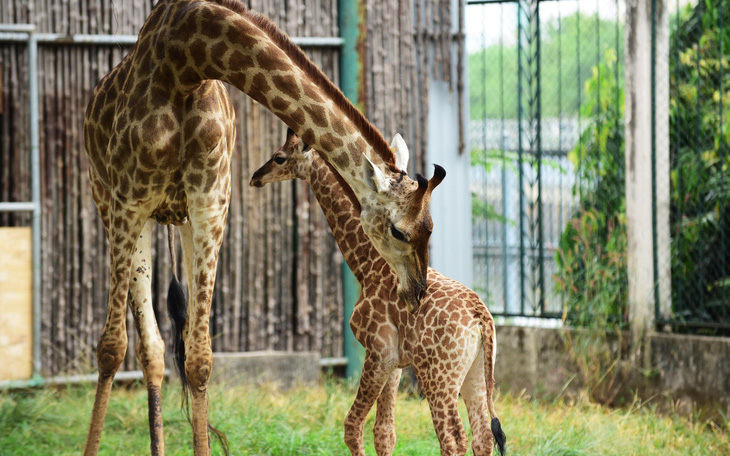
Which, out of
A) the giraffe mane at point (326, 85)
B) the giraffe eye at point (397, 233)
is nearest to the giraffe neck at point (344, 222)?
the giraffe mane at point (326, 85)

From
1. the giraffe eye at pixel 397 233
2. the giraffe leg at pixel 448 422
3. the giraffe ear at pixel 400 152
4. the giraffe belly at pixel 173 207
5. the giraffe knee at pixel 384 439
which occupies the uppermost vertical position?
the giraffe ear at pixel 400 152

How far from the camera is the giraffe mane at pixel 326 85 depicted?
3137 mm

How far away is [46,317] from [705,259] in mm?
5087

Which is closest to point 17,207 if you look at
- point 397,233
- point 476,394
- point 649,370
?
point 476,394

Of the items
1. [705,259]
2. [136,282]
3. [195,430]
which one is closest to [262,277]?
[136,282]

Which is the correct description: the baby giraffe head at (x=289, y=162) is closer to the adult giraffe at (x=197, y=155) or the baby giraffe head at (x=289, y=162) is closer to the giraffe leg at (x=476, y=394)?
the adult giraffe at (x=197, y=155)

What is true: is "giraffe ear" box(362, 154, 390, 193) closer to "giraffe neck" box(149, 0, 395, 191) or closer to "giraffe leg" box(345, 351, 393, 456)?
"giraffe neck" box(149, 0, 395, 191)

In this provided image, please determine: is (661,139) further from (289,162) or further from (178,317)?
(178,317)

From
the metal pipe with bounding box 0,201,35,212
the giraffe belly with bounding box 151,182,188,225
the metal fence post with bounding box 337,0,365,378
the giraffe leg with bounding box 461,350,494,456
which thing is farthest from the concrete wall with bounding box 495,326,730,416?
the metal pipe with bounding box 0,201,35,212

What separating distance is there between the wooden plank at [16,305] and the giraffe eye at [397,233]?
4.20 metres

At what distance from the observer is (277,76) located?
3189mm

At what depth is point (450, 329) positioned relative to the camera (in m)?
3.59

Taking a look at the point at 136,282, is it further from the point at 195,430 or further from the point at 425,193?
the point at 425,193

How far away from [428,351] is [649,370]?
3.09m
